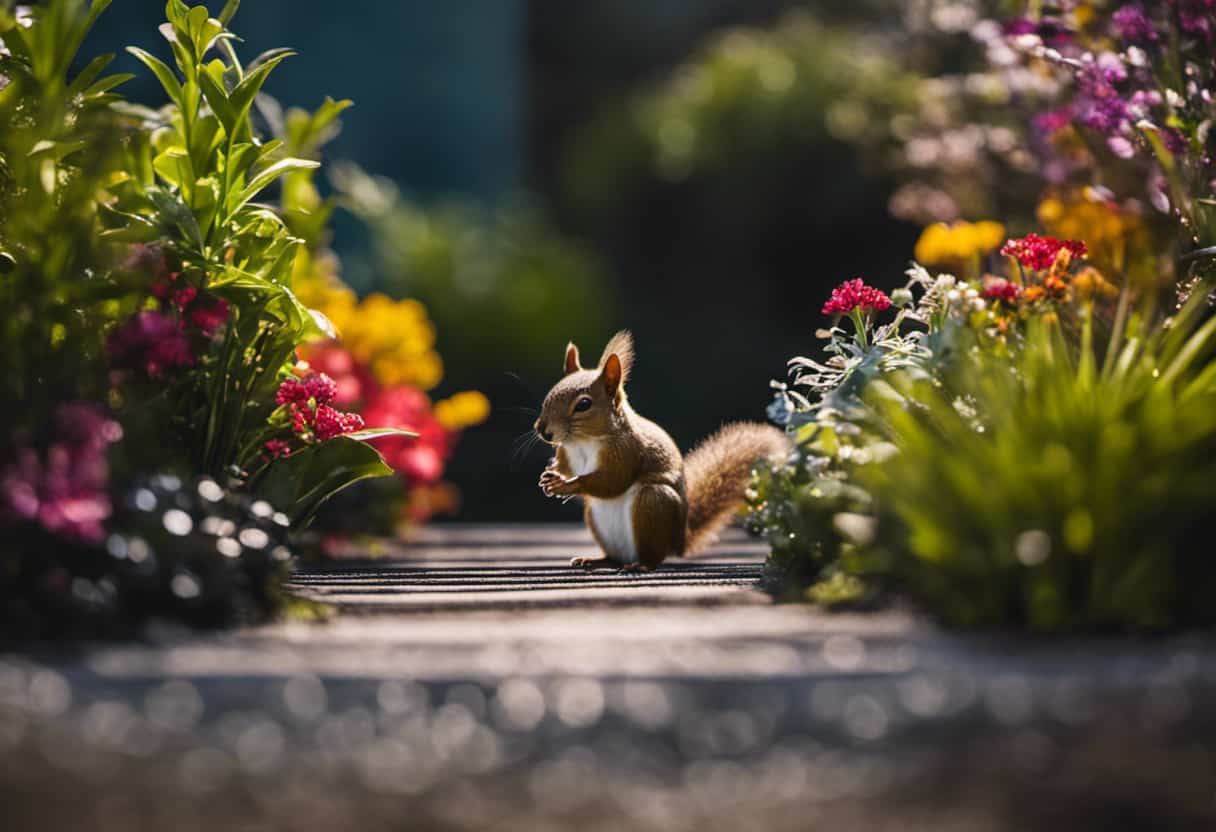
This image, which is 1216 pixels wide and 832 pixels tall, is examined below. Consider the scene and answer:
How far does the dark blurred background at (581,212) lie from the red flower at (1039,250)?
5.54 meters

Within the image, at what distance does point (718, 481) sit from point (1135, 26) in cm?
217

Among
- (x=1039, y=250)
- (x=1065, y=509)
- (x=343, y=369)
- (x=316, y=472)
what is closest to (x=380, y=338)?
(x=343, y=369)

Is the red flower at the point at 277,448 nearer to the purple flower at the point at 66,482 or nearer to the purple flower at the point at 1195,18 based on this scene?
the purple flower at the point at 66,482

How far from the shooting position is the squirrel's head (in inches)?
171

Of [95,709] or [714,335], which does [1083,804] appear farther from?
[714,335]

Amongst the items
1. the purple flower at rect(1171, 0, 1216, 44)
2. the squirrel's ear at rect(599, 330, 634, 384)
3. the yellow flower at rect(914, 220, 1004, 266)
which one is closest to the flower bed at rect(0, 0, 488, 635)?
the squirrel's ear at rect(599, 330, 634, 384)

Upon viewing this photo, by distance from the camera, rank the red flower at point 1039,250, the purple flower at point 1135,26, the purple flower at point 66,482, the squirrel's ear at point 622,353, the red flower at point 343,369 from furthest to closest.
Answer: the red flower at point 343,369 → the purple flower at point 1135,26 → the squirrel's ear at point 622,353 → the red flower at point 1039,250 → the purple flower at point 66,482

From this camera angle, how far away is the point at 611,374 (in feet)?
14.3

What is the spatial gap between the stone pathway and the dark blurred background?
23.2ft

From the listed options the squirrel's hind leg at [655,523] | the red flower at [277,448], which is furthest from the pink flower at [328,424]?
the squirrel's hind leg at [655,523]

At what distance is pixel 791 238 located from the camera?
14.3 metres

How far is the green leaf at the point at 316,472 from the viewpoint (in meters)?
4.14

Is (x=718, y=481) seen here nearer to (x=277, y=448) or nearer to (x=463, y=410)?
(x=277, y=448)

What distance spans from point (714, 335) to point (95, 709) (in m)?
11.3
